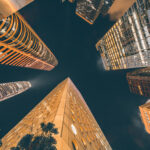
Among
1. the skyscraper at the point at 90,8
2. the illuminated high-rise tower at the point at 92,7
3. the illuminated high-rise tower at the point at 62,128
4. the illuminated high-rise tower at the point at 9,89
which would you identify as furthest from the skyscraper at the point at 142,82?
the illuminated high-rise tower at the point at 9,89

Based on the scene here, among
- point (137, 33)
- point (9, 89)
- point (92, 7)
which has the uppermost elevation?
point (92, 7)

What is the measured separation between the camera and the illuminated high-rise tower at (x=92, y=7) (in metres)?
55.1

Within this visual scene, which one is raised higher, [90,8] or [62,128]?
[90,8]

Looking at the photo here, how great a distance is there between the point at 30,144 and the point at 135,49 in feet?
120

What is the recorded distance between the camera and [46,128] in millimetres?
8078

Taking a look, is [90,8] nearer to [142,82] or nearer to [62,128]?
[142,82]

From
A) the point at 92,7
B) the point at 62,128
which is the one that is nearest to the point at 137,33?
the point at 62,128

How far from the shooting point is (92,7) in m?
62.6

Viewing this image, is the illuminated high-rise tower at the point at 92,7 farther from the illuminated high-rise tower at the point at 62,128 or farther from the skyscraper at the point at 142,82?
the illuminated high-rise tower at the point at 62,128

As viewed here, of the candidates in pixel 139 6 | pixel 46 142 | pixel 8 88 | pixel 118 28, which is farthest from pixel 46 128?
pixel 8 88

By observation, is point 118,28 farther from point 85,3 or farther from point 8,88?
point 8,88

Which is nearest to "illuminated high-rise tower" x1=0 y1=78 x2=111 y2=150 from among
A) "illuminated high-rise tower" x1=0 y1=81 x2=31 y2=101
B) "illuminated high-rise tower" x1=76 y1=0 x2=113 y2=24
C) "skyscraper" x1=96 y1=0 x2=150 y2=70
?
"skyscraper" x1=96 y1=0 x2=150 y2=70

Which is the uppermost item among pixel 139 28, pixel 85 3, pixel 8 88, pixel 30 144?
pixel 85 3

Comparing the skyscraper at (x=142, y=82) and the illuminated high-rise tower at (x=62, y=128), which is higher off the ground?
the illuminated high-rise tower at (x=62, y=128)
